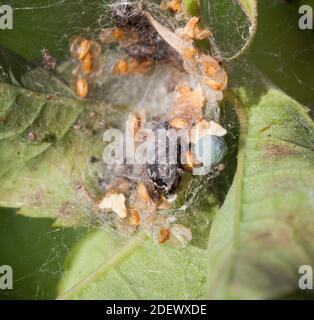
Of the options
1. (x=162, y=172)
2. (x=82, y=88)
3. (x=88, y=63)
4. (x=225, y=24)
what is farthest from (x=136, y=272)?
(x=225, y=24)

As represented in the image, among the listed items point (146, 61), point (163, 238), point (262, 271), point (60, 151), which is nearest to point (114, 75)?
point (146, 61)

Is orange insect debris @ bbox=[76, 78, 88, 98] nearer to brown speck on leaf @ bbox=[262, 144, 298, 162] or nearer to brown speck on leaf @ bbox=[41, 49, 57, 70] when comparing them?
brown speck on leaf @ bbox=[41, 49, 57, 70]

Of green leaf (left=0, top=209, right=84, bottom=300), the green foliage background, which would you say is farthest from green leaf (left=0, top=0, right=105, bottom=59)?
green leaf (left=0, top=209, right=84, bottom=300)

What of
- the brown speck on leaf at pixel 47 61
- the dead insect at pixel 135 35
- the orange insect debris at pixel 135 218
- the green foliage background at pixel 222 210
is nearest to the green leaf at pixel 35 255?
the green foliage background at pixel 222 210

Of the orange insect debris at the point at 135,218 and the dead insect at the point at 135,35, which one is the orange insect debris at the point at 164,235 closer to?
the orange insect debris at the point at 135,218

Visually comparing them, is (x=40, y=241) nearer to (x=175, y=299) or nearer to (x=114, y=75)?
(x=175, y=299)

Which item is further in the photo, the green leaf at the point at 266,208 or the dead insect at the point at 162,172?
the dead insect at the point at 162,172

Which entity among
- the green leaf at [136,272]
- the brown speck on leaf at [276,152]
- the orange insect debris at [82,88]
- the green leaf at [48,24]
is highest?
the green leaf at [48,24]
